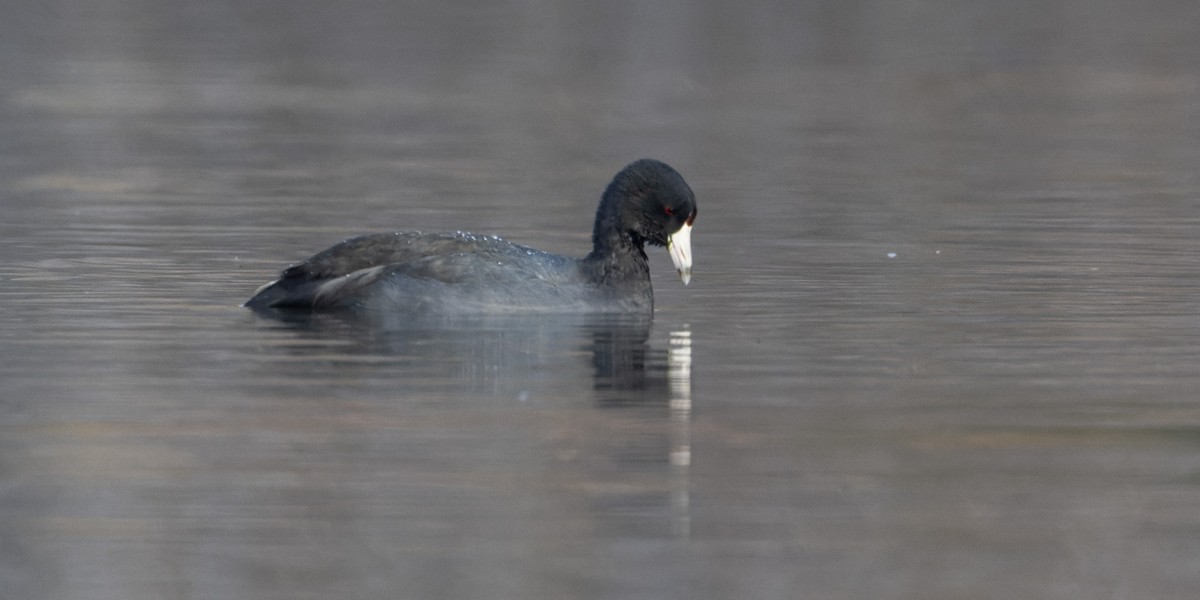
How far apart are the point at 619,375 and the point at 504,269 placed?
210 cm

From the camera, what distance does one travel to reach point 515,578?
24.1 feet

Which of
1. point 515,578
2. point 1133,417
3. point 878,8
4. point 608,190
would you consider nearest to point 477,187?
point 608,190

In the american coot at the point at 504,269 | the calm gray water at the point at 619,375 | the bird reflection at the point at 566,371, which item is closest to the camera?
the calm gray water at the point at 619,375

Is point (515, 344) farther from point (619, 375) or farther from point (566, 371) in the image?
point (619, 375)

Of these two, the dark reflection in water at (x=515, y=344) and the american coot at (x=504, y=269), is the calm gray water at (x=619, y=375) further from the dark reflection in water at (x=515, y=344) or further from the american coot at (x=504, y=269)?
the american coot at (x=504, y=269)

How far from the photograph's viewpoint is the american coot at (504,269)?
13273 millimetres

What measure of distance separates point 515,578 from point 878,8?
47.8 m

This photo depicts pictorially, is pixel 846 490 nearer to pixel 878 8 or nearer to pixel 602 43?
pixel 602 43

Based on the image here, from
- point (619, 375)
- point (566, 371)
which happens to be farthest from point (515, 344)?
point (619, 375)

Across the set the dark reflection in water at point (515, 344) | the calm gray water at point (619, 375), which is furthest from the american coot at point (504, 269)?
the calm gray water at point (619, 375)

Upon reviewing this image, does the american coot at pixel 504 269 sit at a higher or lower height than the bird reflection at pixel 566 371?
higher

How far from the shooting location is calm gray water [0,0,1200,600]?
7703 mm

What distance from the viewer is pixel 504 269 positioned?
43.7 ft

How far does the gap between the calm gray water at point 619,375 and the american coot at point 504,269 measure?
290mm
